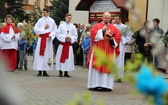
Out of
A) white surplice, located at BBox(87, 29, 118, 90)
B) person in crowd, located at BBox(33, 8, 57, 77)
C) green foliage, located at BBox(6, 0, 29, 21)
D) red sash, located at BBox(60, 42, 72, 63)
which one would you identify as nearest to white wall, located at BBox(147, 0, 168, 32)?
red sash, located at BBox(60, 42, 72, 63)

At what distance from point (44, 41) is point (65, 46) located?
2.10 feet

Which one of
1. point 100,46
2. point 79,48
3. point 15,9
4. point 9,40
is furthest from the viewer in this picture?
point 15,9

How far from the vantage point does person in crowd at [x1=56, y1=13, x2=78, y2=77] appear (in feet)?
40.5

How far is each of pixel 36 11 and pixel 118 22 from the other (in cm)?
2735

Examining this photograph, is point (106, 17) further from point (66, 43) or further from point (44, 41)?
point (44, 41)

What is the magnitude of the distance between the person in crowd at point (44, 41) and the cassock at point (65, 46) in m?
0.24

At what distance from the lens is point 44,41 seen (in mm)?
12531

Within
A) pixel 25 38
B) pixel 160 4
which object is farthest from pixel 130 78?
pixel 160 4

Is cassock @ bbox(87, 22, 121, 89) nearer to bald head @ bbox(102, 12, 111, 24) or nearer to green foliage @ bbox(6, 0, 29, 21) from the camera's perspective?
bald head @ bbox(102, 12, 111, 24)

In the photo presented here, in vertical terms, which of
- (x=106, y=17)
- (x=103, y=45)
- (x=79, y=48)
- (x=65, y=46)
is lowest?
(x=79, y=48)

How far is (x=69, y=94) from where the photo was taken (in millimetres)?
9000

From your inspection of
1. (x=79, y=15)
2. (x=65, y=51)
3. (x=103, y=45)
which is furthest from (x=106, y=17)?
(x=79, y=15)

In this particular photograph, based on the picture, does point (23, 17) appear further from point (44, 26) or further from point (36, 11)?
point (44, 26)

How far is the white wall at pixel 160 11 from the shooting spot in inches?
683
